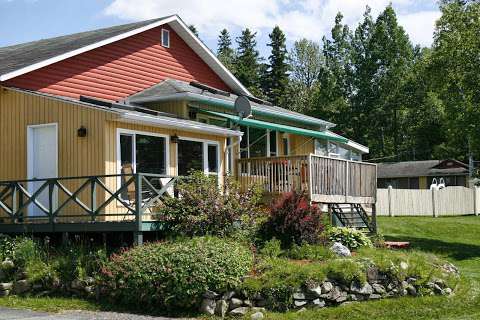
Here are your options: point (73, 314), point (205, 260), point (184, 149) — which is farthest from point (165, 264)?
point (184, 149)

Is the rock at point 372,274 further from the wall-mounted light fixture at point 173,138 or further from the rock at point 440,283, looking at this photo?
the wall-mounted light fixture at point 173,138

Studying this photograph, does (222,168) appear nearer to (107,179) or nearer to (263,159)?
(263,159)

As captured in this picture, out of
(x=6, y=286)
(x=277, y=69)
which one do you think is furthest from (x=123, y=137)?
(x=277, y=69)

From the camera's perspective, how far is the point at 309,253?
14.4 metres

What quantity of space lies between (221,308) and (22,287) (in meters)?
4.68

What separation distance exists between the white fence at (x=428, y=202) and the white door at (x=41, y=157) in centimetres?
2230

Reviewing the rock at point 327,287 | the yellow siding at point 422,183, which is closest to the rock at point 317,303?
the rock at point 327,287

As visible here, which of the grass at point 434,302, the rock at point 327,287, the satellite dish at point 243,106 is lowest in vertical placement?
the grass at point 434,302

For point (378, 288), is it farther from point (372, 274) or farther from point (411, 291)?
point (411, 291)

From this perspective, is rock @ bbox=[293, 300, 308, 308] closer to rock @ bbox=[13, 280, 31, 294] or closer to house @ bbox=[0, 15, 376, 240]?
house @ bbox=[0, 15, 376, 240]

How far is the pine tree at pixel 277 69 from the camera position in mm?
61812

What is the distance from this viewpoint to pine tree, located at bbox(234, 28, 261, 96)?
60062 millimetres

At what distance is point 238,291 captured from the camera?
12.4 metres

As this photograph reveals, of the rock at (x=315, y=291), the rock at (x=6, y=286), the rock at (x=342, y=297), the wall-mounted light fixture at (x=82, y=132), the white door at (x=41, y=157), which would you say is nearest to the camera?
the rock at (x=315, y=291)
